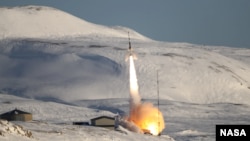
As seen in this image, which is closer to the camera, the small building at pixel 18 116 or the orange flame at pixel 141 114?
the orange flame at pixel 141 114

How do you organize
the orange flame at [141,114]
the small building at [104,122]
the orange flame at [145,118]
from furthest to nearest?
1. the orange flame at [145,118]
2. the orange flame at [141,114]
3. the small building at [104,122]

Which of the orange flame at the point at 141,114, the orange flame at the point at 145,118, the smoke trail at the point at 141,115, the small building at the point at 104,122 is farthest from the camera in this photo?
the orange flame at the point at 145,118

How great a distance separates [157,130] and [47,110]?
7199 cm

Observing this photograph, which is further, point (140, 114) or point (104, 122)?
point (104, 122)

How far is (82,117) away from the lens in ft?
585

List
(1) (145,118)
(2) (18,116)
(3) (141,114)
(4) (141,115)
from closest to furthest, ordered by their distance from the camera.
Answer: (3) (141,114) → (4) (141,115) → (1) (145,118) → (2) (18,116)

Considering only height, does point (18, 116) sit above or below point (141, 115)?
below

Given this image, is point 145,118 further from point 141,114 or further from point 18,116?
point 18,116

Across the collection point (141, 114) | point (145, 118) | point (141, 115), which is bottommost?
point (145, 118)

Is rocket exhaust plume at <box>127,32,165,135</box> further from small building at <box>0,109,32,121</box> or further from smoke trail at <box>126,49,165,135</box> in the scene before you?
small building at <box>0,109,32,121</box>

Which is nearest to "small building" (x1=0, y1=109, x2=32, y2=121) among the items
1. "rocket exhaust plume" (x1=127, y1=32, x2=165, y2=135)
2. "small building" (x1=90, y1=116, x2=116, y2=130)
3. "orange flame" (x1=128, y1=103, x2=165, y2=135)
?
"small building" (x1=90, y1=116, x2=116, y2=130)

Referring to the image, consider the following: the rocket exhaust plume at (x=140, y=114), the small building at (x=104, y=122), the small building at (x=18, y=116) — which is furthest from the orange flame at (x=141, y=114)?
the small building at (x=18, y=116)

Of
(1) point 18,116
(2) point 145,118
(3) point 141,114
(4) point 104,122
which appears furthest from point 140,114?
(1) point 18,116

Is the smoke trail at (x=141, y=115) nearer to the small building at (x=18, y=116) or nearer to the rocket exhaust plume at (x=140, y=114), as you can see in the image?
the rocket exhaust plume at (x=140, y=114)
